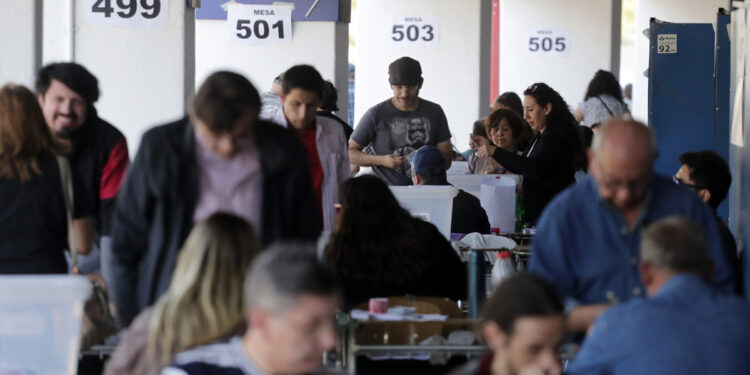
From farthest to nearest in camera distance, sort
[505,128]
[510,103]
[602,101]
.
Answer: [602,101]
[510,103]
[505,128]

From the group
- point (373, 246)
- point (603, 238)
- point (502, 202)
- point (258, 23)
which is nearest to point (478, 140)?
point (502, 202)

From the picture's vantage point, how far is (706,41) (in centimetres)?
1084

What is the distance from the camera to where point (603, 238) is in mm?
3518

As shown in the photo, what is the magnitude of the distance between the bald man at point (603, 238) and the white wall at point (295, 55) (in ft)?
21.3

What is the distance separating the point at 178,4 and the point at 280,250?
4.35 meters

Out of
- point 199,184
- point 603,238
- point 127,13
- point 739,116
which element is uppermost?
point 127,13

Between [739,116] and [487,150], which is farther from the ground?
[739,116]

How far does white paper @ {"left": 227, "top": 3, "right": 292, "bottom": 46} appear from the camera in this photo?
987 centimetres

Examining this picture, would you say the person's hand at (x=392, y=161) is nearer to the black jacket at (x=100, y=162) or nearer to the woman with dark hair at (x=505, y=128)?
the woman with dark hair at (x=505, y=128)

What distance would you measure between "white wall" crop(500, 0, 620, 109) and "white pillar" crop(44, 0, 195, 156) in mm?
9054

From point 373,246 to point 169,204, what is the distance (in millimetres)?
1412

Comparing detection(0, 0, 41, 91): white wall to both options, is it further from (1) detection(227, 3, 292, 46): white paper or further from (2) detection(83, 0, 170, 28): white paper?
(1) detection(227, 3, 292, 46): white paper

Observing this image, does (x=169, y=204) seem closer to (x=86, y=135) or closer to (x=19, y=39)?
(x=86, y=135)

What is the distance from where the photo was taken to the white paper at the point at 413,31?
13.1 meters
